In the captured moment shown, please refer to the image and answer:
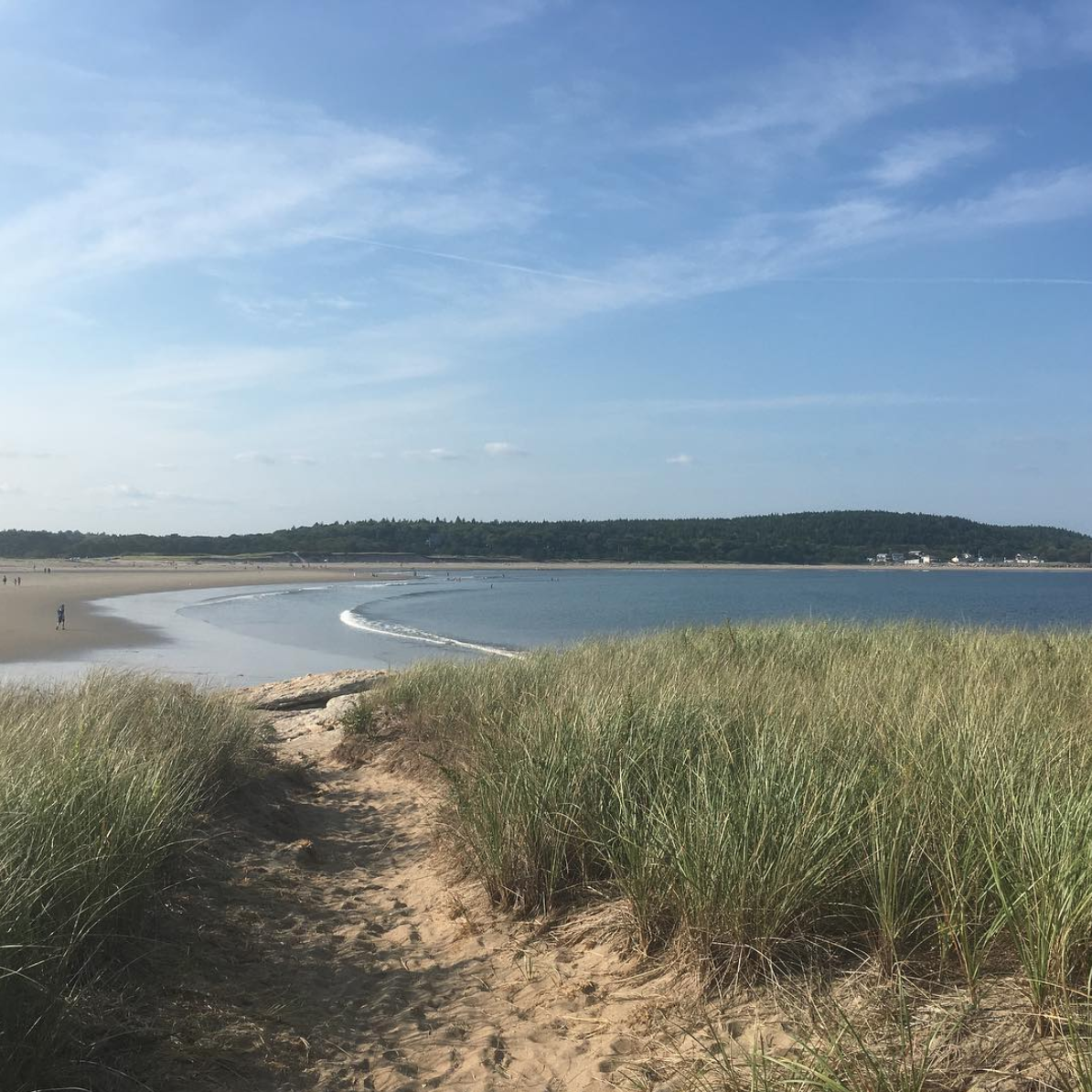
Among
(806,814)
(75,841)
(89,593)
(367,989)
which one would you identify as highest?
(806,814)

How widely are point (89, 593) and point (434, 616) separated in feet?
77.7

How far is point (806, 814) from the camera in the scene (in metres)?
3.82

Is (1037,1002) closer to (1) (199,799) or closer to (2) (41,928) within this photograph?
(2) (41,928)

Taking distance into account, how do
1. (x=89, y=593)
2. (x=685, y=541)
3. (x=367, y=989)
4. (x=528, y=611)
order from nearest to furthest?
1. (x=367, y=989)
2. (x=528, y=611)
3. (x=89, y=593)
4. (x=685, y=541)

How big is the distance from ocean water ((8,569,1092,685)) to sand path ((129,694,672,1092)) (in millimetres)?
7806

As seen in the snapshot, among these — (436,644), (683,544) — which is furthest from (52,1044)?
(683,544)

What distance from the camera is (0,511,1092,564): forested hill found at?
134 metres

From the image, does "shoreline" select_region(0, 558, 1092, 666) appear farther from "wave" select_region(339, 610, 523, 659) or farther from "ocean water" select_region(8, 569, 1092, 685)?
"wave" select_region(339, 610, 523, 659)

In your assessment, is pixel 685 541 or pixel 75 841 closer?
pixel 75 841

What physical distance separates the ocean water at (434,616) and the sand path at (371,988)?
7806 millimetres

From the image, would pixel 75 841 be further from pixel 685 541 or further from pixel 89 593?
pixel 685 541

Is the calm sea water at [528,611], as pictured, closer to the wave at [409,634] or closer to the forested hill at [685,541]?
the wave at [409,634]

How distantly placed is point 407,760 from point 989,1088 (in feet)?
21.5

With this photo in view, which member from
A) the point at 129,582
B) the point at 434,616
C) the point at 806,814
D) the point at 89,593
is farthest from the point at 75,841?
the point at 129,582
